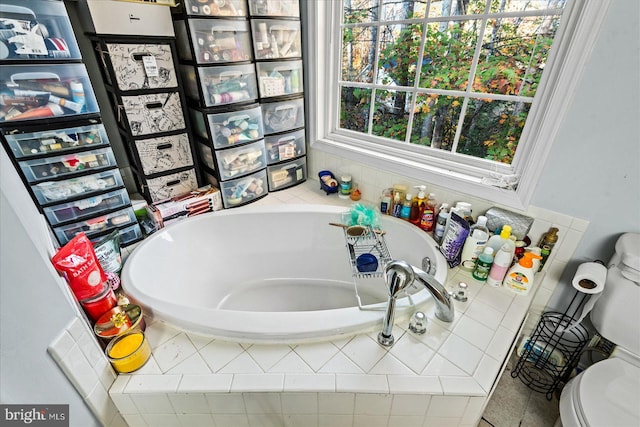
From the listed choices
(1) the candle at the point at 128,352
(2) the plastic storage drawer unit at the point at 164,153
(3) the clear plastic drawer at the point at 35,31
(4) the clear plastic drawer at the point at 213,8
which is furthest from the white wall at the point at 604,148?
(3) the clear plastic drawer at the point at 35,31

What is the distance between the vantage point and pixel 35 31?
3.32 ft

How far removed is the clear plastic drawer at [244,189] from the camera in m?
1.74

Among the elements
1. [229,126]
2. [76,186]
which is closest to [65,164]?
[76,186]

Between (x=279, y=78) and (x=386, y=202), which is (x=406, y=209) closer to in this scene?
(x=386, y=202)

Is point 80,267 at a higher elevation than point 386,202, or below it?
higher

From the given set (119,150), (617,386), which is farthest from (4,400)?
(617,386)

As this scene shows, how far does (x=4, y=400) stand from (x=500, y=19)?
6.44ft

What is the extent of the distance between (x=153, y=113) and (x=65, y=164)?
43 cm

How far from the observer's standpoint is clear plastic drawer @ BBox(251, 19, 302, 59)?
1542 millimetres

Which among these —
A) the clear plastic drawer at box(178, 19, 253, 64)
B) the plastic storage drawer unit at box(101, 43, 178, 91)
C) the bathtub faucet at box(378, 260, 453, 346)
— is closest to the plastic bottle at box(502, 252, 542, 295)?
the bathtub faucet at box(378, 260, 453, 346)

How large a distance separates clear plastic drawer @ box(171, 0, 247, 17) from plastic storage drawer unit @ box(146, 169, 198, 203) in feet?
2.50

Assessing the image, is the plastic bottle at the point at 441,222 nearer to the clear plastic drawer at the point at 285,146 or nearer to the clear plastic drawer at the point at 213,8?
the clear plastic drawer at the point at 285,146

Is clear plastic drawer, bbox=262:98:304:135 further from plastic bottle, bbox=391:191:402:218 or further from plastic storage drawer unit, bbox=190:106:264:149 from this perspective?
plastic bottle, bbox=391:191:402:218

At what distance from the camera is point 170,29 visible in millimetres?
1343
